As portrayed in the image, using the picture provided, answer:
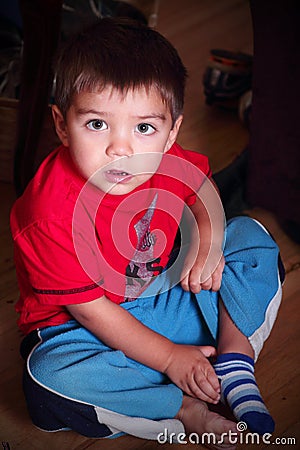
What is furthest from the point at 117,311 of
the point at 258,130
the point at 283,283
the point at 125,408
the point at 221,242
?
the point at 258,130

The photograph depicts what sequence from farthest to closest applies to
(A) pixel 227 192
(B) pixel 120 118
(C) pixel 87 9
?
(C) pixel 87 9 → (A) pixel 227 192 → (B) pixel 120 118

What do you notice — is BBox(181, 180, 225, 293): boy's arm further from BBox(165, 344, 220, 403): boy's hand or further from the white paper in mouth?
the white paper in mouth

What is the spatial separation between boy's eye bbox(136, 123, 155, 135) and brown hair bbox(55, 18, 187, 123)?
0.16 feet

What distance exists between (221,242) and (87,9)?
3.41 ft

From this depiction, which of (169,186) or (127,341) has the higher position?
(169,186)

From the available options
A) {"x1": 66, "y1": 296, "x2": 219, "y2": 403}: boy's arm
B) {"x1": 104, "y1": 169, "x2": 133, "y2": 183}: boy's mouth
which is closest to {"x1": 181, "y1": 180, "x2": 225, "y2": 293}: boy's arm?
{"x1": 66, "y1": 296, "x2": 219, "y2": 403}: boy's arm

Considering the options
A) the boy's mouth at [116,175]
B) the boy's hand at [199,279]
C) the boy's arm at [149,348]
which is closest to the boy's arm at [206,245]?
the boy's hand at [199,279]

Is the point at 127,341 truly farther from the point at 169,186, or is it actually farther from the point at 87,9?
the point at 87,9

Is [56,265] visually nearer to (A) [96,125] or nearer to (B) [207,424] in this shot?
(A) [96,125]

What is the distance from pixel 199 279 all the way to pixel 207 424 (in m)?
0.25

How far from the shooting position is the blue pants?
3.92 feet

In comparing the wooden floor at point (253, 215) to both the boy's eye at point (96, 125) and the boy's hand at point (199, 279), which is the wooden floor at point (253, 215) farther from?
the boy's eye at point (96, 125)

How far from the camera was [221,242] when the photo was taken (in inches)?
54.5

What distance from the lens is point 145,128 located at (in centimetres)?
118
